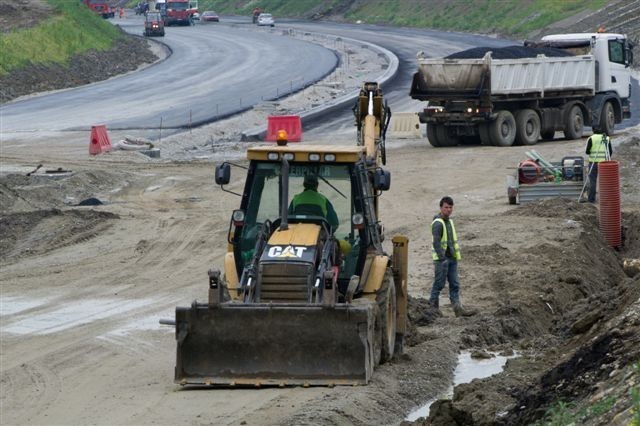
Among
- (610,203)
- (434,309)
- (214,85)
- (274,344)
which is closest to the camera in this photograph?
(274,344)

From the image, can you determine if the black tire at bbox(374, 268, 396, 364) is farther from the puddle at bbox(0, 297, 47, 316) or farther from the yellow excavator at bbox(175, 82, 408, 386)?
the puddle at bbox(0, 297, 47, 316)

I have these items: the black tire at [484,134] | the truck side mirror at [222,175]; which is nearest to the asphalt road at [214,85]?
the black tire at [484,134]

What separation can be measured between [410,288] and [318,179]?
19.1 feet

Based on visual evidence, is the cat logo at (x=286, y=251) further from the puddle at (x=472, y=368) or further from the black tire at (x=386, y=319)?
the puddle at (x=472, y=368)

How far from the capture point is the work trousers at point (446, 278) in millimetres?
16328

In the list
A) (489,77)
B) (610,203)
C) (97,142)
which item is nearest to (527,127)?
(489,77)

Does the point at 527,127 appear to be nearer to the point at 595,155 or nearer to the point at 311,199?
the point at 595,155

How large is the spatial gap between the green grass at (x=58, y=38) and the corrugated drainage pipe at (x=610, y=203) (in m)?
35.6

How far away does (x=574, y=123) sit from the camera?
3653cm

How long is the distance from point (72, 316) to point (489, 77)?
62.3 ft

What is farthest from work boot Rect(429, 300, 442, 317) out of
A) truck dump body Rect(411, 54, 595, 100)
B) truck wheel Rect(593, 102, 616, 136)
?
truck wheel Rect(593, 102, 616, 136)

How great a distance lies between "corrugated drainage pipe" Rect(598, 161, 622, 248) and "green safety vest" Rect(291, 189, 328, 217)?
10.8 metres

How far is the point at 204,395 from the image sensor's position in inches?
482

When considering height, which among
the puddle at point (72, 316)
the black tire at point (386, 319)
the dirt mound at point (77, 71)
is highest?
the black tire at point (386, 319)
